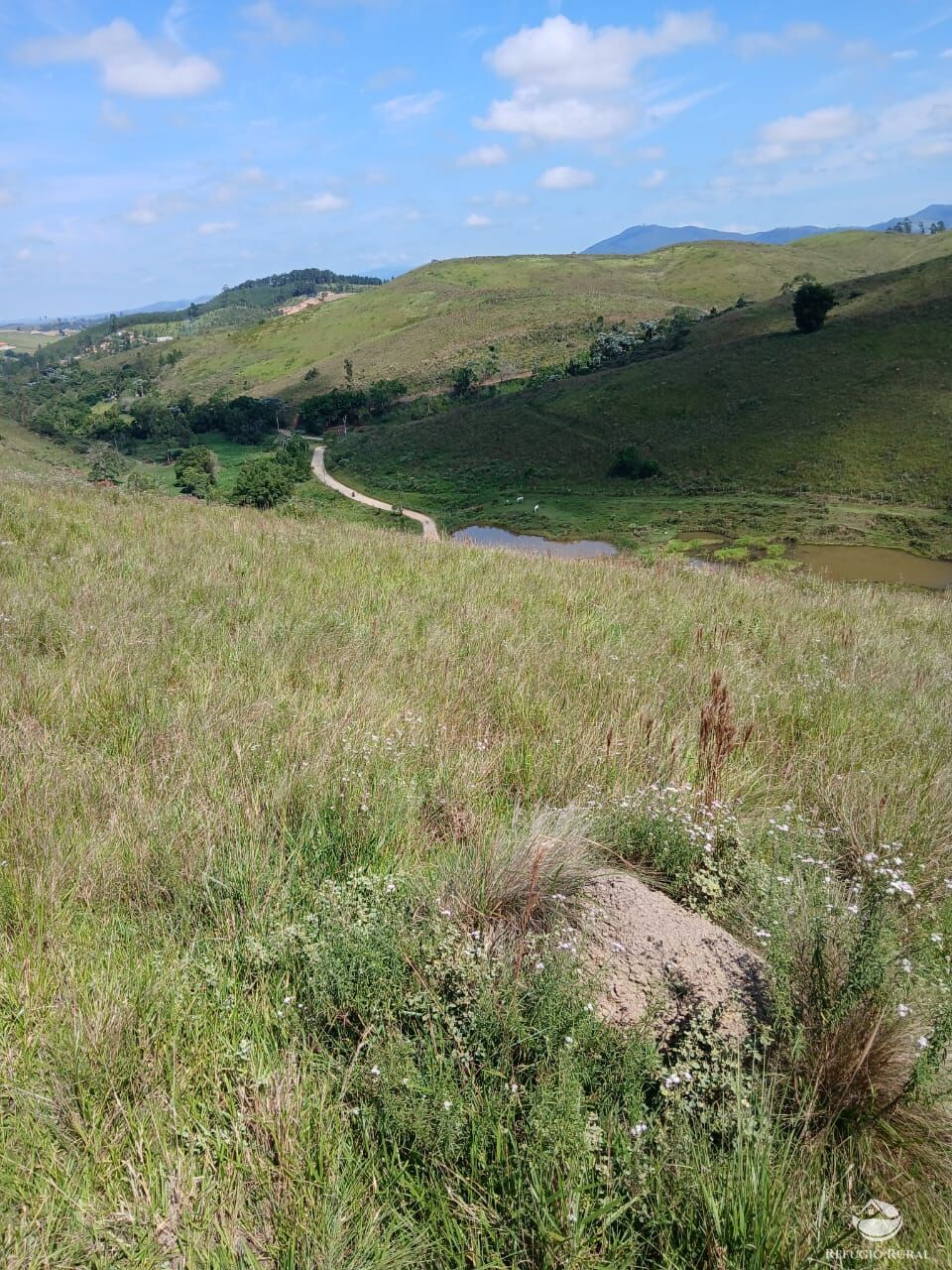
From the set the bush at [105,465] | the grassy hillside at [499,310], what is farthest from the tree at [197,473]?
the grassy hillside at [499,310]

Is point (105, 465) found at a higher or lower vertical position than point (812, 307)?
lower

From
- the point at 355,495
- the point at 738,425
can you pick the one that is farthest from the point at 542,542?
the point at 355,495

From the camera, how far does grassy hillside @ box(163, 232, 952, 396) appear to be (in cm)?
11419

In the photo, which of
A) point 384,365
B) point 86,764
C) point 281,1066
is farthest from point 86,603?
point 384,365

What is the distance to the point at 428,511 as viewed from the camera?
58406 millimetres

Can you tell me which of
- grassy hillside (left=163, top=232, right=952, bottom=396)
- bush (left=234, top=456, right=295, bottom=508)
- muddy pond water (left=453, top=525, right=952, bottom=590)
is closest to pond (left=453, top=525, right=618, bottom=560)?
muddy pond water (left=453, top=525, right=952, bottom=590)

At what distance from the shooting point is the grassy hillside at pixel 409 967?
1.43 meters

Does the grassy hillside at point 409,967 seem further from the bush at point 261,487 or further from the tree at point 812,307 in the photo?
the tree at point 812,307

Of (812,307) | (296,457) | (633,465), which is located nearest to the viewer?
(633,465)

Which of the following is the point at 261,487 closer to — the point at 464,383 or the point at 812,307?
the point at 464,383

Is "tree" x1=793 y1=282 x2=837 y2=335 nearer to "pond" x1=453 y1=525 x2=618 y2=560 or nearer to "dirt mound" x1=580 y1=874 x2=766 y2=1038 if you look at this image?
"pond" x1=453 y1=525 x2=618 y2=560

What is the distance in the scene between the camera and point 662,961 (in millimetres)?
2023

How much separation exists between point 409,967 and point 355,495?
68.1 metres

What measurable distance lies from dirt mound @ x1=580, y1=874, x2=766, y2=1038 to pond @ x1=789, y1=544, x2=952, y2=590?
3770 centimetres
